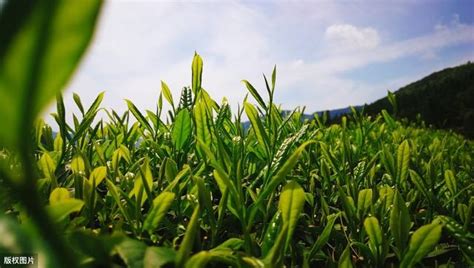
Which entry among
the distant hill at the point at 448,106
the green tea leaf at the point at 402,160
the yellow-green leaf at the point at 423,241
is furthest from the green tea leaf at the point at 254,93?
the distant hill at the point at 448,106

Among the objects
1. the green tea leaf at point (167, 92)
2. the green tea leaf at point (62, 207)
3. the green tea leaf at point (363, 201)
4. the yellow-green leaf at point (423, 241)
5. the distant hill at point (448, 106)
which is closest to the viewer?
the green tea leaf at point (62, 207)

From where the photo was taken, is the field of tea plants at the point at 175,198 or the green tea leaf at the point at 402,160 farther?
the green tea leaf at the point at 402,160

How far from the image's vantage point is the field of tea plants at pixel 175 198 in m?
0.25

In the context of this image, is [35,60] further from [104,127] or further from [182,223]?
[104,127]

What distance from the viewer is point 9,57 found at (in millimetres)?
238

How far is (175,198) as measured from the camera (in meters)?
0.95

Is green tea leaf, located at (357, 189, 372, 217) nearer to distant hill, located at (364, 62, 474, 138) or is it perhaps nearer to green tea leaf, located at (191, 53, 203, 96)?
green tea leaf, located at (191, 53, 203, 96)

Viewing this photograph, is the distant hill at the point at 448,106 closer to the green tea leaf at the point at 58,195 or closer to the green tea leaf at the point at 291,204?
the green tea leaf at the point at 291,204

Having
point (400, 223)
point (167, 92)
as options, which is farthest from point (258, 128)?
point (167, 92)

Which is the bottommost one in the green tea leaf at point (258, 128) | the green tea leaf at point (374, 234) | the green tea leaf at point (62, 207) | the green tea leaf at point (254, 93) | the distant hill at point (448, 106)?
the green tea leaf at point (374, 234)

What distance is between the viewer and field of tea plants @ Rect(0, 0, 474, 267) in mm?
247

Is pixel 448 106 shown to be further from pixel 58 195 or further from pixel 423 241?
pixel 58 195

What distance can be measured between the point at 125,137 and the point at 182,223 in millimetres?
698

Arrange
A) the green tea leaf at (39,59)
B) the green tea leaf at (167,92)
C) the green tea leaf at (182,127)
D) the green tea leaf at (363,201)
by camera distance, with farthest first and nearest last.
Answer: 1. the green tea leaf at (167,92)
2. the green tea leaf at (182,127)
3. the green tea leaf at (363,201)
4. the green tea leaf at (39,59)
